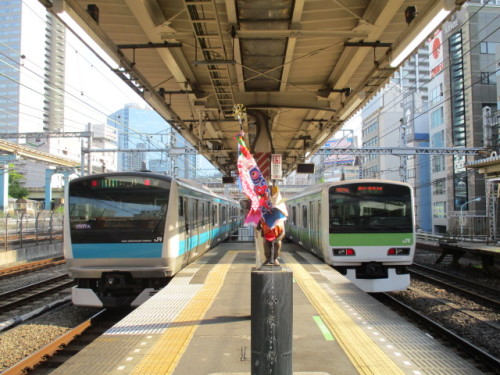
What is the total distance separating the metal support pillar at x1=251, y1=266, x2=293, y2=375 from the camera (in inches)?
129

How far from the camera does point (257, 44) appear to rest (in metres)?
7.45

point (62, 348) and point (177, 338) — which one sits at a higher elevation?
point (177, 338)

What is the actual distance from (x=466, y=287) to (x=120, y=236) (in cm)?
942

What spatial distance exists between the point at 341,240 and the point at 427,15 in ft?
17.9

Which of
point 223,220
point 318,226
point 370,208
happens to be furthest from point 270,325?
point 223,220

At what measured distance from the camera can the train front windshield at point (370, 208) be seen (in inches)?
385

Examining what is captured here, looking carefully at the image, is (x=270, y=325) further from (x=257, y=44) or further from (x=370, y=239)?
(x=370, y=239)

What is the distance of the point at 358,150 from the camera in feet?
76.9

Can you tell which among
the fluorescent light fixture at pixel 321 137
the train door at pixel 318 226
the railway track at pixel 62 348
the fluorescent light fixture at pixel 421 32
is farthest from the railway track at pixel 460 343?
the fluorescent light fixture at pixel 321 137

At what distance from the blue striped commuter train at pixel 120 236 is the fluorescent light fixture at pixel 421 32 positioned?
454cm

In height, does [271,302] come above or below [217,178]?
below

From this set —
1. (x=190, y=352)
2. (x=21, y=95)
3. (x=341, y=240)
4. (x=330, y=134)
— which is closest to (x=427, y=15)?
(x=190, y=352)

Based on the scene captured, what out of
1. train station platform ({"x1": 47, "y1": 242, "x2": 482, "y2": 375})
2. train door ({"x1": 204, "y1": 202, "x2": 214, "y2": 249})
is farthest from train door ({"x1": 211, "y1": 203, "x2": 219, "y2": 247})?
train station platform ({"x1": 47, "y1": 242, "x2": 482, "y2": 375})

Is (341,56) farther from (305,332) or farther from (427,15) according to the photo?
(305,332)
